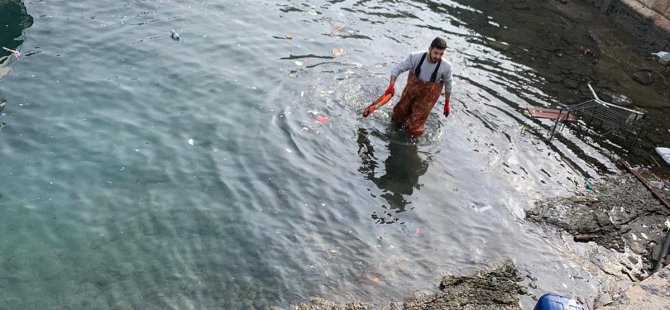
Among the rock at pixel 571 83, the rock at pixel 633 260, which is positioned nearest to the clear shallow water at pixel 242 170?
the rock at pixel 571 83

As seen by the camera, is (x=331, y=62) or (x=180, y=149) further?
(x=331, y=62)

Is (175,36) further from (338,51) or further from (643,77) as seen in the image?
(643,77)

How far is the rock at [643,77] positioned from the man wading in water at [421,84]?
6.77 meters

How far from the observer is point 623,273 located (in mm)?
7051

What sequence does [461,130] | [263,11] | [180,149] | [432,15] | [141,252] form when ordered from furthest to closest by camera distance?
[432,15], [263,11], [461,130], [180,149], [141,252]

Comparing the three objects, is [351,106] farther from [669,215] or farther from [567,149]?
[669,215]

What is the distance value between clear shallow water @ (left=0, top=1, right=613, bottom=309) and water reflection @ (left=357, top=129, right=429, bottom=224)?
3cm

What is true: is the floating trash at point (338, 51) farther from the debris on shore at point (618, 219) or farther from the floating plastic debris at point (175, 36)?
the debris on shore at point (618, 219)

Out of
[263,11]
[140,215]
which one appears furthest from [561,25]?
[140,215]

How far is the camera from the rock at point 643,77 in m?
12.8

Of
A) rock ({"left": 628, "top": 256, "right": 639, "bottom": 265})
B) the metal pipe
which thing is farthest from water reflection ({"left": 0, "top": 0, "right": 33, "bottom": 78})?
the metal pipe

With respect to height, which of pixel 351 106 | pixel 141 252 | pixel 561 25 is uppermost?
pixel 561 25

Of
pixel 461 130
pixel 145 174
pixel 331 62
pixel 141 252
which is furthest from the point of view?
pixel 331 62

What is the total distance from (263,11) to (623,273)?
9559mm
